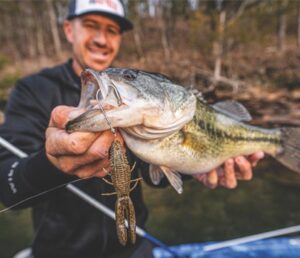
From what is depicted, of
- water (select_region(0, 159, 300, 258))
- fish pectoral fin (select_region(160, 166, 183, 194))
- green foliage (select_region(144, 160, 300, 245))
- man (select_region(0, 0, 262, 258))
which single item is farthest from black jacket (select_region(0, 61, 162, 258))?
green foliage (select_region(144, 160, 300, 245))

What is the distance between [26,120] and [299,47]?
1759 centimetres

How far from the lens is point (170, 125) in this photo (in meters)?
1.49

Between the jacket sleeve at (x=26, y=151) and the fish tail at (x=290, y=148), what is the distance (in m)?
1.60

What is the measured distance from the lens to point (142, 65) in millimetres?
16625

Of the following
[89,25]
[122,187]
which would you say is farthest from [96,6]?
[122,187]

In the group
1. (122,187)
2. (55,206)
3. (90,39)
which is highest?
(90,39)

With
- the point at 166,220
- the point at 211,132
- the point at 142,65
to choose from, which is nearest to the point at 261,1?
the point at 142,65

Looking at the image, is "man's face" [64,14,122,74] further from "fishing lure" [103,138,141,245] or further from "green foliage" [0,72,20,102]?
"green foliage" [0,72,20,102]

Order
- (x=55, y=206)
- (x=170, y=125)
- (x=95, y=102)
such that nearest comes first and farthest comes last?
(x=95, y=102), (x=170, y=125), (x=55, y=206)

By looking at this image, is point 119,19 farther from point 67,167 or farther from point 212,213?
point 212,213

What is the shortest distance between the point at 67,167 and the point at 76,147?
20 centimetres

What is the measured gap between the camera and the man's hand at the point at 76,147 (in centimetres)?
122

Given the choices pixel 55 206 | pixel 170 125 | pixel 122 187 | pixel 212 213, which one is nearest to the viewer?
pixel 122 187

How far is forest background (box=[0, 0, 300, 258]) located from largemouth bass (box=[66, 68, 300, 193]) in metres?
0.51
